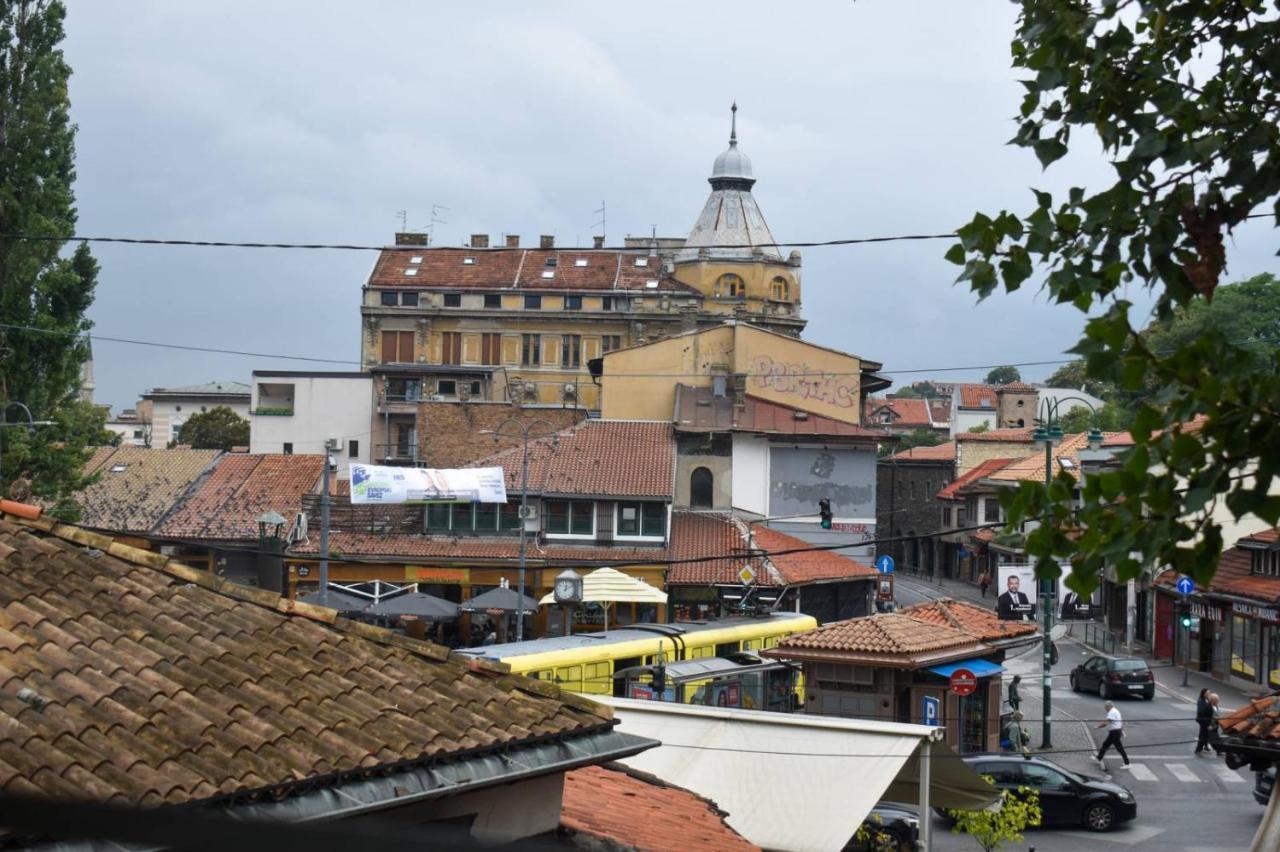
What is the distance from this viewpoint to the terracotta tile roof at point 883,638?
1065 inches

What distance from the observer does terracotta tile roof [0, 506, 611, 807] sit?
662cm

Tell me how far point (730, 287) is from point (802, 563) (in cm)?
4623

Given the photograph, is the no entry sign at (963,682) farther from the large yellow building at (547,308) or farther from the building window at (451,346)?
the building window at (451,346)

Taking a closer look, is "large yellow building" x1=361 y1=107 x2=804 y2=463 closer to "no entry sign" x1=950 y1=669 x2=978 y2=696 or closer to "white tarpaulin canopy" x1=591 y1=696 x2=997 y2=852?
"no entry sign" x1=950 y1=669 x2=978 y2=696

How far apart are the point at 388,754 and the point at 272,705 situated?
2.35 feet

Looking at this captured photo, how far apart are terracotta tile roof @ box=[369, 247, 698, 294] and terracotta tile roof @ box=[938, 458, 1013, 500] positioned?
19747 mm

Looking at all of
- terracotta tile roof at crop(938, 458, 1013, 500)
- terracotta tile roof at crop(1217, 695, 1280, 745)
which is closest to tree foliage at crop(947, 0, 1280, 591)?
terracotta tile roof at crop(1217, 695, 1280, 745)

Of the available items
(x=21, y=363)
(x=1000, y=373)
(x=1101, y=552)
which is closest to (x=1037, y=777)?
(x=1101, y=552)

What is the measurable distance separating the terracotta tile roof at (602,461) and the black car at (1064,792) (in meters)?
23.0

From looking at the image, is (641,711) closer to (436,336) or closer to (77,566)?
(77,566)

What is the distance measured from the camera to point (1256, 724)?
1230 cm

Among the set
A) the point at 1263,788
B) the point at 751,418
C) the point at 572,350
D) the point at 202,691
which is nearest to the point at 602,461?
the point at 751,418

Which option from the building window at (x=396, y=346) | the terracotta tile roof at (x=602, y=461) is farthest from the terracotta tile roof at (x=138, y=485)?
the building window at (x=396, y=346)

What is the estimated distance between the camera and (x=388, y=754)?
7512 millimetres
